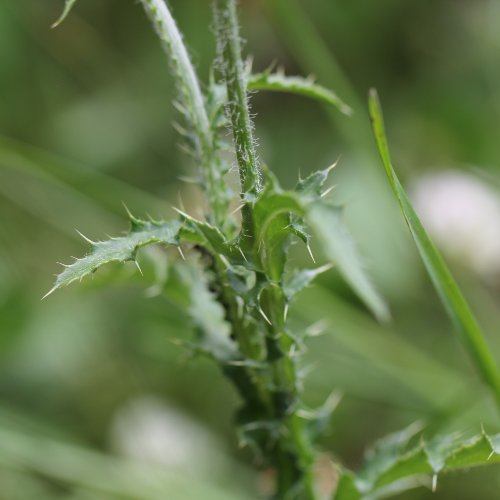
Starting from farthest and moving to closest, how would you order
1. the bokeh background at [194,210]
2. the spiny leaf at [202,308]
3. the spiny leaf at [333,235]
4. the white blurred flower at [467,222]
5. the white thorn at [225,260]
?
the white blurred flower at [467,222]
the bokeh background at [194,210]
the spiny leaf at [202,308]
the white thorn at [225,260]
the spiny leaf at [333,235]

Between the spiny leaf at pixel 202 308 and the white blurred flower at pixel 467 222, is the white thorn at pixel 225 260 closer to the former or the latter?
the spiny leaf at pixel 202 308

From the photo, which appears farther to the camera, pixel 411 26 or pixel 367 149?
pixel 411 26

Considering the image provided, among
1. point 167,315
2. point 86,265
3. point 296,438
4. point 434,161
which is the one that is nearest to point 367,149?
point 434,161

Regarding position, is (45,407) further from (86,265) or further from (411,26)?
(411,26)

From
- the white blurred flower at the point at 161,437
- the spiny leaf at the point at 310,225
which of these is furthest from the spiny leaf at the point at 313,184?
the white blurred flower at the point at 161,437

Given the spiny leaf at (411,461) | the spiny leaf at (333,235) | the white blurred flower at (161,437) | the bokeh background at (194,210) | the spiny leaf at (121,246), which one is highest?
the bokeh background at (194,210)

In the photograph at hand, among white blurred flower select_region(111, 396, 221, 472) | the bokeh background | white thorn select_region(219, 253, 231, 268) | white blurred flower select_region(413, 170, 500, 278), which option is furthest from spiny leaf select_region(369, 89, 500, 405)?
white blurred flower select_region(413, 170, 500, 278)
